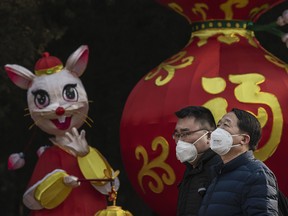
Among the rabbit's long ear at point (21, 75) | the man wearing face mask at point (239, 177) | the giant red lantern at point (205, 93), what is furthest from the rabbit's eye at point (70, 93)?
the man wearing face mask at point (239, 177)

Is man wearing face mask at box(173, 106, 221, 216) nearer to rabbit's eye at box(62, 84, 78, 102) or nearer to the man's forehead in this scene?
the man's forehead

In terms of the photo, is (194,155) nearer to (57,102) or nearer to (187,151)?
(187,151)

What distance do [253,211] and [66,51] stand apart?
27.2 feet

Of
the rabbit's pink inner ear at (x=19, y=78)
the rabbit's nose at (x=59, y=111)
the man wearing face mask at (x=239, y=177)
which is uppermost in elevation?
the man wearing face mask at (x=239, y=177)

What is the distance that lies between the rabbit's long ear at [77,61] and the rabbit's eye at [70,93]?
240 millimetres

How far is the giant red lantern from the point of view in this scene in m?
9.34

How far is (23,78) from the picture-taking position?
1050 cm

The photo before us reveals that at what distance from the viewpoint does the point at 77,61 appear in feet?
34.6

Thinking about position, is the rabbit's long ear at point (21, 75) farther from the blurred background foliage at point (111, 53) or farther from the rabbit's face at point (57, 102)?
the blurred background foliage at point (111, 53)

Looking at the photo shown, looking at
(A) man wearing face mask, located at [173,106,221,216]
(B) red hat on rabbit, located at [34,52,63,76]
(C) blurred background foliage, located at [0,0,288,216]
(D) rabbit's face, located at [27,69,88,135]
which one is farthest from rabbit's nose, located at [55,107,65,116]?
(A) man wearing face mask, located at [173,106,221,216]

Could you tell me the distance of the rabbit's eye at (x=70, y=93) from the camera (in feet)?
33.8

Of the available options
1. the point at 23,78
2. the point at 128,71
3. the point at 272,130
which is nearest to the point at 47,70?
the point at 23,78

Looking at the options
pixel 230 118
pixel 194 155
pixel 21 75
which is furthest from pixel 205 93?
pixel 230 118

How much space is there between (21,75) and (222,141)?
16.5 feet
